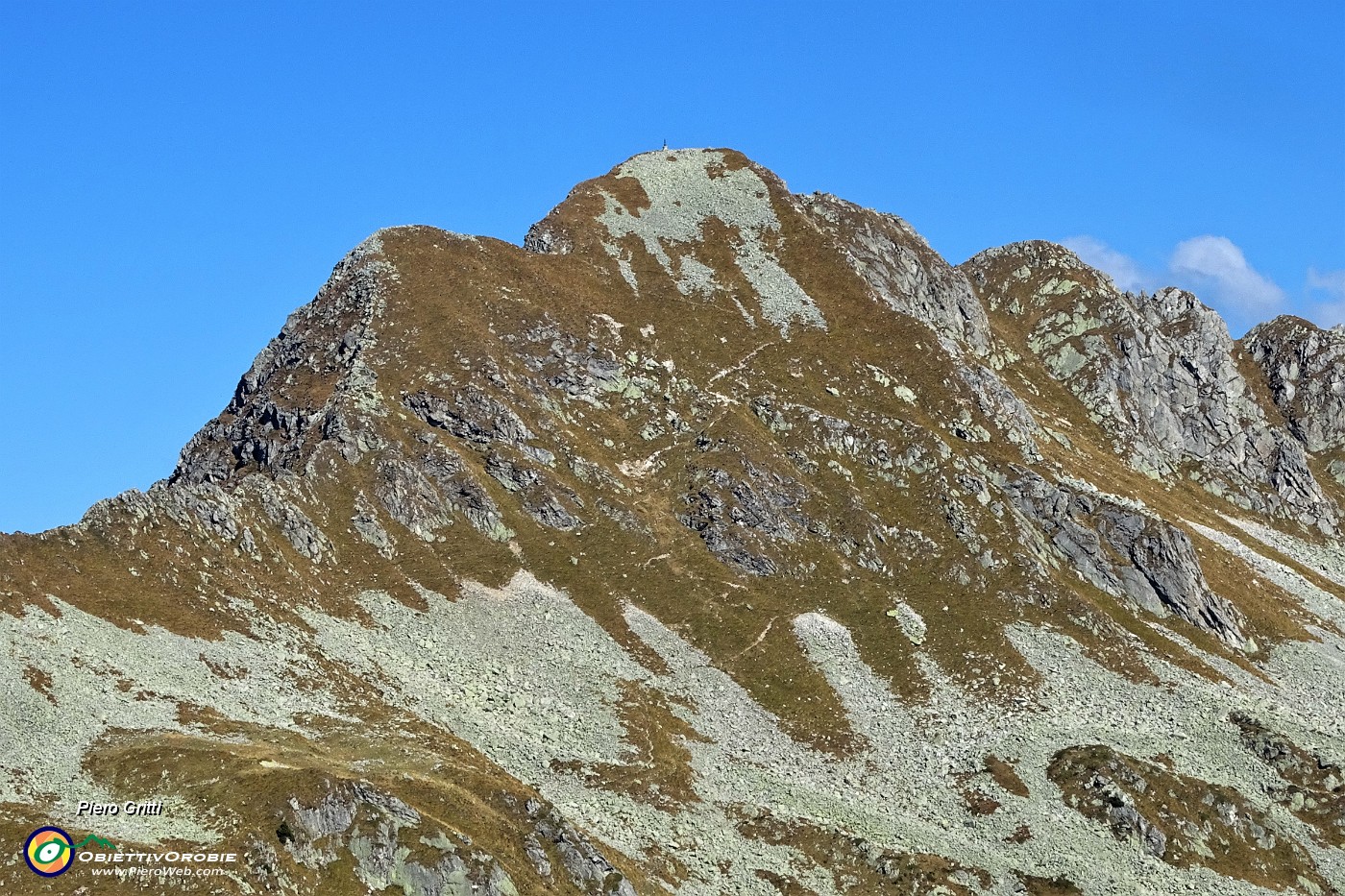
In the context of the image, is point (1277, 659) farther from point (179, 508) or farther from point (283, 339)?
point (283, 339)

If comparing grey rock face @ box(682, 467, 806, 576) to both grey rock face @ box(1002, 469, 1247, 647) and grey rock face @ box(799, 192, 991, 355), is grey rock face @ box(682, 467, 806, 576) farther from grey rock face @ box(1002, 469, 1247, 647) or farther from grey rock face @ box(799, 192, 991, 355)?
grey rock face @ box(799, 192, 991, 355)

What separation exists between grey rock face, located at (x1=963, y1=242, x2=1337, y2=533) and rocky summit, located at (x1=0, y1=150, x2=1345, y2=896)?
0.80 metres

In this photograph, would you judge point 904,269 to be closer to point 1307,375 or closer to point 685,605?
point 1307,375

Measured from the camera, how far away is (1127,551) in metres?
118

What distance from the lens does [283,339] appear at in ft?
448

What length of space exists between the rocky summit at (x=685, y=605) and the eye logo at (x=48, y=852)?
0.48m

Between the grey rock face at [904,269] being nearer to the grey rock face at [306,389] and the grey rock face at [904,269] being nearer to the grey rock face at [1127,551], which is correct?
the grey rock face at [1127,551]

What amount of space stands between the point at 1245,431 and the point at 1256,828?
90056mm

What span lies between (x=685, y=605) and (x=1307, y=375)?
4621 inches

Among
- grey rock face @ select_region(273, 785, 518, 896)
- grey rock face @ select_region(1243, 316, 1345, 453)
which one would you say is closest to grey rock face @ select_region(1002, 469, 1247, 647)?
grey rock face @ select_region(273, 785, 518, 896)

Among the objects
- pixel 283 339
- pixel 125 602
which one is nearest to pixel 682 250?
pixel 283 339

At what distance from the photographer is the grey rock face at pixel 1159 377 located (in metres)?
157

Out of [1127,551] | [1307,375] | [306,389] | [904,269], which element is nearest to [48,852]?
[306,389]

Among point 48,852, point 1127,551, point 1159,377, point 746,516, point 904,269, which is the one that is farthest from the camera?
point 1159,377
